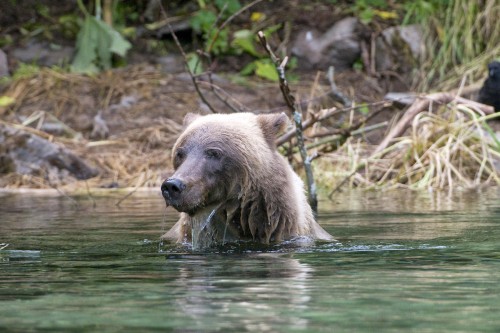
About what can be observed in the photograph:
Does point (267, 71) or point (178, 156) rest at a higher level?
point (267, 71)

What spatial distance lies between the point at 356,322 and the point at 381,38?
12516mm

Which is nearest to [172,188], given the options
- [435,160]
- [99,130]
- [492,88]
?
[435,160]

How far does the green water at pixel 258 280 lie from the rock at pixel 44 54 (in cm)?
785

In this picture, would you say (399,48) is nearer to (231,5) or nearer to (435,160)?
(231,5)

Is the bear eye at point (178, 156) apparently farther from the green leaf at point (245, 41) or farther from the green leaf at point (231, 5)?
the green leaf at point (231, 5)

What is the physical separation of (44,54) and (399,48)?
5.31 metres

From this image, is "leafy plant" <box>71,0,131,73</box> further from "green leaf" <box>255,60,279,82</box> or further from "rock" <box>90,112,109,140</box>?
"green leaf" <box>255,60,279,82</box>

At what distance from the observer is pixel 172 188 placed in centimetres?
571

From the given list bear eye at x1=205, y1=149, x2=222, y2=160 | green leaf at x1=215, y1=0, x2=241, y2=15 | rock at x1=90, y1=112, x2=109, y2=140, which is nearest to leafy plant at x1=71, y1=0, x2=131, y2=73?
rock at x1=90, y1=112, x2=109, y2=140

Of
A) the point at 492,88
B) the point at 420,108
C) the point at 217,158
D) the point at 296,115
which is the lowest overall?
the point at 217,158

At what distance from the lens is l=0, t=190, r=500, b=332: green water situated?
3.49 m

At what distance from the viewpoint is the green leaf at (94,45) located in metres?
15.1

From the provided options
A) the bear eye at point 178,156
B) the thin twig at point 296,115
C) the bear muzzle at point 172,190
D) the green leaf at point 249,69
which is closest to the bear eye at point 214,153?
the bear eye at point 178,156

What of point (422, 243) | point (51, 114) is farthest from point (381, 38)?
point (422, 243)
